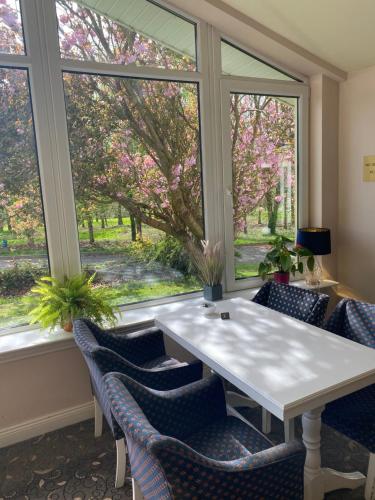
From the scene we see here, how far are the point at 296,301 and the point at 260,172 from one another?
55.6 inches

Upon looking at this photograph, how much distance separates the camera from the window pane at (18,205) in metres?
2.61

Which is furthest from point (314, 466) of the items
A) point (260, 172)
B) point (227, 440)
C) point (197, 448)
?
point (260, 172)

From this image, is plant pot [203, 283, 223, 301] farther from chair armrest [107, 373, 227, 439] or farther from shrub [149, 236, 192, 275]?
chair armrest [107, 373, 227, 439]

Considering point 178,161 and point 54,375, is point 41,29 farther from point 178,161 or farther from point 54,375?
point 54,375

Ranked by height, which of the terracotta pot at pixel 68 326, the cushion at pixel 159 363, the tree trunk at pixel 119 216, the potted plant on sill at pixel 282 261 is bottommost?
the cushion at pixel 159 363

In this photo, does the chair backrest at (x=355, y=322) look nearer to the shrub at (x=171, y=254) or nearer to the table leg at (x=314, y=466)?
the table leg at (x=314, y=466)

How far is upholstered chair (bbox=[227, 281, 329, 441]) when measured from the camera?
8.07 feet

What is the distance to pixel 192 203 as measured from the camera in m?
3.35

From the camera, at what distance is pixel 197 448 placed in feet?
5.66

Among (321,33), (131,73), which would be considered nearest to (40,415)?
(131,73)

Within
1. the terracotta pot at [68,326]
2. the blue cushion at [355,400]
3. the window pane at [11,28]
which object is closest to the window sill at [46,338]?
the terracotta pot at [68,326]

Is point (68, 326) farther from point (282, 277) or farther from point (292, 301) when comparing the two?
point (282, 277)

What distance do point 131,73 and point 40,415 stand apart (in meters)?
2.52

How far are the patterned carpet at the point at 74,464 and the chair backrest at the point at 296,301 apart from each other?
0.73m
